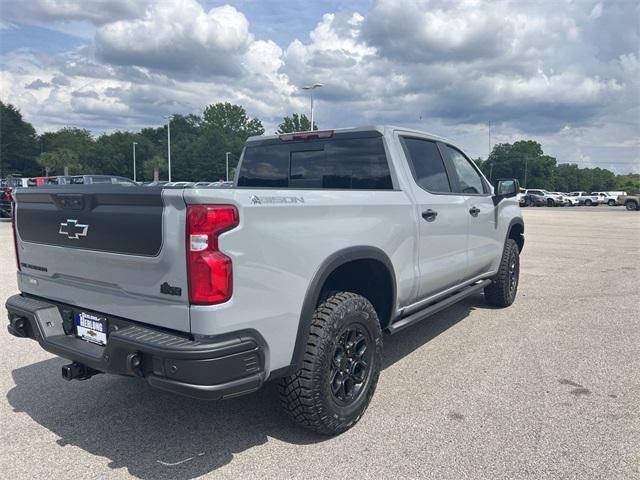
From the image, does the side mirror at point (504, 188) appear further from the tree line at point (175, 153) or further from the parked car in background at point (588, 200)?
the tree line at point (175, 153)

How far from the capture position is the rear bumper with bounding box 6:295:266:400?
237 cm

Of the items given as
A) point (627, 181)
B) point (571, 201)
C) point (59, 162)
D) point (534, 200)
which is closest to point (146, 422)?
point (534, 200)

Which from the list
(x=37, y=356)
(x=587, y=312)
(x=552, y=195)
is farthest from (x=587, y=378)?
(x=552, y=195)

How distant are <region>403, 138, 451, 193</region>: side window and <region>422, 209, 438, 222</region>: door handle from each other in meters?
0.23

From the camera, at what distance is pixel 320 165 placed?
4383mm

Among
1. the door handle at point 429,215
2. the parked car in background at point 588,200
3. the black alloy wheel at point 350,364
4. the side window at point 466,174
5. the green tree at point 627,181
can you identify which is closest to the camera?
the black alloy wheel at point 350,364

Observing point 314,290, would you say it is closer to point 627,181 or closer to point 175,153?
point 175,153

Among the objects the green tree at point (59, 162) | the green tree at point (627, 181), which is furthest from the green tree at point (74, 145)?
the green tree at point (627, 181)

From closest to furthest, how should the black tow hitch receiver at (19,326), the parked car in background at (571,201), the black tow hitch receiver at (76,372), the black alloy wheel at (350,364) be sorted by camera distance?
the black tow hitch receiver at (76,372) < the black alloy wheel at (350,364) < the black tow hitch receiver at (19,326) < the parked car in background at (571,201)

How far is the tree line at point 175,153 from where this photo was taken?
82375mm

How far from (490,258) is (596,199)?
185 feet

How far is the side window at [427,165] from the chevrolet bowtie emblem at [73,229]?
2549mm

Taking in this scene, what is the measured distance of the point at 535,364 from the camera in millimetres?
4414

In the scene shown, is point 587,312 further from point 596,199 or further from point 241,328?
point 596,199
